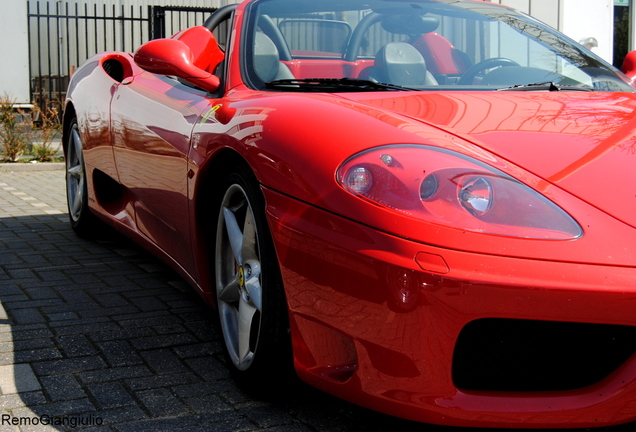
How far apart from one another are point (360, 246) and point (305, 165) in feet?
1.08

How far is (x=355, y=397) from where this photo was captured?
6.66 feet

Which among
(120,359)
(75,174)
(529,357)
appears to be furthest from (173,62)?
(75,174)

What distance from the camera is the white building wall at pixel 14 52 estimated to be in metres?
11.4

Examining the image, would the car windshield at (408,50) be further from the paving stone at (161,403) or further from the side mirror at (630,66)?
the paving stone at (161,403)

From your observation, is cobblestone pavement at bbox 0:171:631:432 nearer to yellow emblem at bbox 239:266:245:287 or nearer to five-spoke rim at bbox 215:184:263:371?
five-spoke rim at bbox 215:184:263:371

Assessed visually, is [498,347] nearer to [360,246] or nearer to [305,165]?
[360,246]

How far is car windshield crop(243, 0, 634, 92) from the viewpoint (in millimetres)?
3029

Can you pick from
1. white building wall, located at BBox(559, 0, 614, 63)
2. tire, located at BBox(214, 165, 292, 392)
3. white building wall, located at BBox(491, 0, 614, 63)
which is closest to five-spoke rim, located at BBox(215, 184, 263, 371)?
tire, located at BBox(214, 165, 292, 392)

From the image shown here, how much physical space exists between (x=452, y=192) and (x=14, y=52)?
1083 centimetres

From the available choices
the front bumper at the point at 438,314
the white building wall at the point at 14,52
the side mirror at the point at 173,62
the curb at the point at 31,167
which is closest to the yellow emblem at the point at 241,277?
the front bumper at the point at 438,314

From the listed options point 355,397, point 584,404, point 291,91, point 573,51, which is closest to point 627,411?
point 584,404

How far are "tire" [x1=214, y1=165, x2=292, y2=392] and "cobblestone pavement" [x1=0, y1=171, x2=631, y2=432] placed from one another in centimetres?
13

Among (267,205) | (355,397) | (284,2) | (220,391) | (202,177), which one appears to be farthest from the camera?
(284,2)

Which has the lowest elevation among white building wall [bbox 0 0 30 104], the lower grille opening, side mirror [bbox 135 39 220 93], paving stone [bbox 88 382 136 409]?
paving stone [bbox 88 382 136 409]
